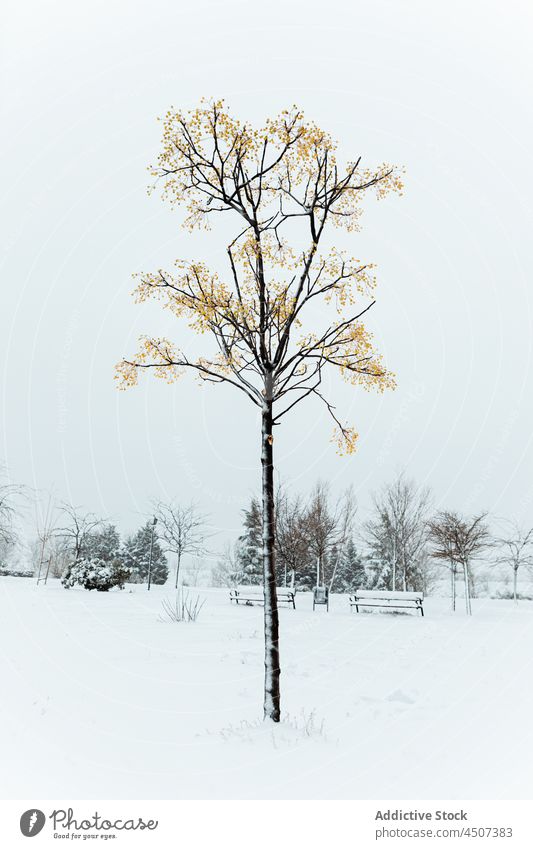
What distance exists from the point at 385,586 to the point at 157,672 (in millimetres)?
28704

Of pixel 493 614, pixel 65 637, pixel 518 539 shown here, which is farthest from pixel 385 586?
pixel 65 637

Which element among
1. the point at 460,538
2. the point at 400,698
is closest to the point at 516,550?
the point at 460,538

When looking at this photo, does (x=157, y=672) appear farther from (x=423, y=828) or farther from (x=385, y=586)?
(x=385, y=586)

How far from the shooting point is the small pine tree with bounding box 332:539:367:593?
3547cm

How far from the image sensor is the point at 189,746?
4387 millimetres

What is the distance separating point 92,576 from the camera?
20172 mm

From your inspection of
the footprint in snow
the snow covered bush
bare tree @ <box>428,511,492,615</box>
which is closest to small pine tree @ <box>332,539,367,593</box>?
bare tree @ <box>428,511,492,615</box>

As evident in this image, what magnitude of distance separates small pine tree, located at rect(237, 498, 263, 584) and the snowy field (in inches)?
716

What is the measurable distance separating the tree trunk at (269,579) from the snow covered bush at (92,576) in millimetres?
17024

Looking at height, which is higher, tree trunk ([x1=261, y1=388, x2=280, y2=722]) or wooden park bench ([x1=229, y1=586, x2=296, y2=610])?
tree trunk ([x1=261, y1=388, x2=280, y2=722])

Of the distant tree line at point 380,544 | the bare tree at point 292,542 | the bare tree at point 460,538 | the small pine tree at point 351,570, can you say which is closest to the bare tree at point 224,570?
the distant tree line at point 380,544

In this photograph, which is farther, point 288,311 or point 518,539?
point 518,539

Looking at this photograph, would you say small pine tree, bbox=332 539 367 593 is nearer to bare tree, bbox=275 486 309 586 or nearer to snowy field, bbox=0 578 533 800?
bare tree, bbox=275 486 309 586

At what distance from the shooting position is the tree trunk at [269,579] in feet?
16.3
